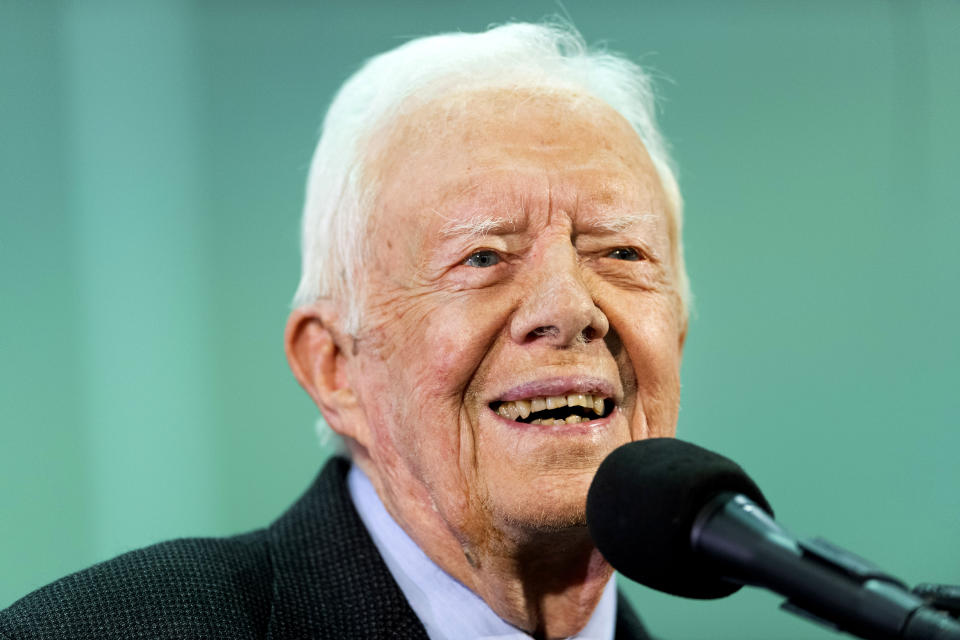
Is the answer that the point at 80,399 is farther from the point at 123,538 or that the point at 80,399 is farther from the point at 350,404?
the point at 350,404

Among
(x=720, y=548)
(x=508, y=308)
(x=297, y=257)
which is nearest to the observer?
(x=720, y=548)

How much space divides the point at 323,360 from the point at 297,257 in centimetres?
144

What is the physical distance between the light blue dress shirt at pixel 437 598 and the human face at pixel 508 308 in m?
0.07

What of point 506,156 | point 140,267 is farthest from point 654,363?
point 140,267

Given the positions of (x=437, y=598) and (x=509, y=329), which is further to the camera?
(x=437, y=598)

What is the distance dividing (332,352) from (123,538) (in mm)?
1463

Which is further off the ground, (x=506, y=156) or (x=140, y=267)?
(x=506, y=156)

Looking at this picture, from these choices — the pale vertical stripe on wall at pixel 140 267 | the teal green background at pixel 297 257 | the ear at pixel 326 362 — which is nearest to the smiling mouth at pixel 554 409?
the ear at pixel 326 362

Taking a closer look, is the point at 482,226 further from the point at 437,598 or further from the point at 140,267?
the point at 140,267

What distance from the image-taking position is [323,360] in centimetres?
193

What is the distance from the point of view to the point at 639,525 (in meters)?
1.13

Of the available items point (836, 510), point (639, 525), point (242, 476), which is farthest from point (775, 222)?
point (639, 525)

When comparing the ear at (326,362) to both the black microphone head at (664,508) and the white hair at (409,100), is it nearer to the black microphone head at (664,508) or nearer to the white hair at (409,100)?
the white hair at (409,100)

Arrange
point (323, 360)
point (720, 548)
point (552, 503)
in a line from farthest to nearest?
point (323, 360), point (552, 503), point (720, 548)
